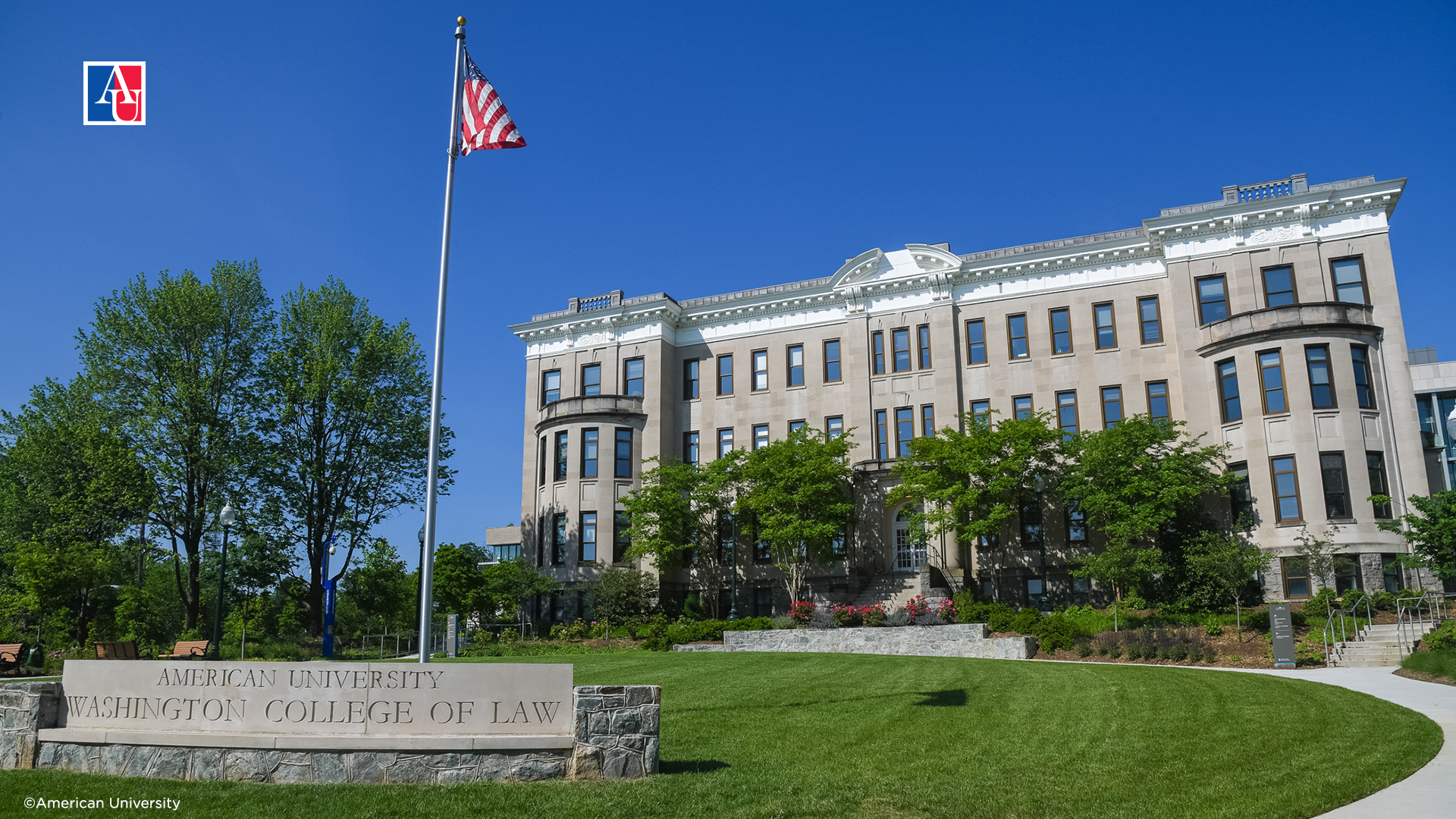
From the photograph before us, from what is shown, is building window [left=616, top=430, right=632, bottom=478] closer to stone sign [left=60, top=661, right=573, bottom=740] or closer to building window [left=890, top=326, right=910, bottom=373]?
building window [left=890, top=326, right=910, bottom=373]

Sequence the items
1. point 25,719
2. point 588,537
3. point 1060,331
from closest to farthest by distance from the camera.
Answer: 1. point 25,719
2. point 1060,331
3. point 588,537

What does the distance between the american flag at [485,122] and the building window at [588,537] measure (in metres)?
29.3

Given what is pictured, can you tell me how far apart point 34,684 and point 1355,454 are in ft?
118

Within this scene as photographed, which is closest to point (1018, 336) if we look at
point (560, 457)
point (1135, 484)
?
point (1135, 484)

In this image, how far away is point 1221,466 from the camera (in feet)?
112

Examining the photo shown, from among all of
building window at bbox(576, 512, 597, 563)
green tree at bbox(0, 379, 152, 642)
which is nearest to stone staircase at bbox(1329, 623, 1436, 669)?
building window at bbox(576, 512, 597, 563)

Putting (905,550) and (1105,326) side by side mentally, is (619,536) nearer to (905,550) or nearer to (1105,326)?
(905,550)

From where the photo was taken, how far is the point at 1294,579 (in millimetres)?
31750

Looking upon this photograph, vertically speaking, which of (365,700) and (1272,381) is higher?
(1272,381)

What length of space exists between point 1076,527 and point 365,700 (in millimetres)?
32384

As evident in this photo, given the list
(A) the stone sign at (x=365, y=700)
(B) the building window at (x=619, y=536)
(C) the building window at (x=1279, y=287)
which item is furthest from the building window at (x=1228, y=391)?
(A) the stone sign at (x=365, y=700)

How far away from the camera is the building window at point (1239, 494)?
33.6m

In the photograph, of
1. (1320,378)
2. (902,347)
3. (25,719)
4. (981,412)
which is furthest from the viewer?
(902,347)

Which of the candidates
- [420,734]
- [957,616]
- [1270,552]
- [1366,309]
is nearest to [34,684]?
[420,734]
